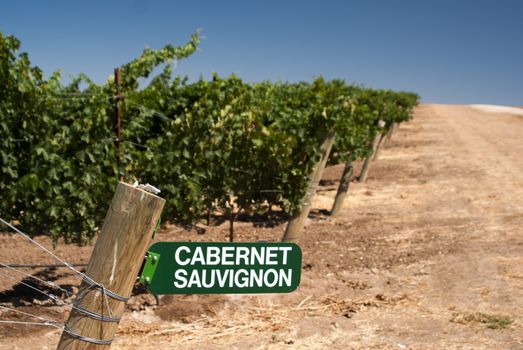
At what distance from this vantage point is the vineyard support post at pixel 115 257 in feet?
7.14

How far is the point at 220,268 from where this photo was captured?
8.25 ft

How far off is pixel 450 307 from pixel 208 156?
10.4ft

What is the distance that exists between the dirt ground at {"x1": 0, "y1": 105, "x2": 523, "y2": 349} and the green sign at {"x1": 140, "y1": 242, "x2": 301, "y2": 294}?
111 inches

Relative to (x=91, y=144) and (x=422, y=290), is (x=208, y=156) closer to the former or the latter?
(x=91, y=144)

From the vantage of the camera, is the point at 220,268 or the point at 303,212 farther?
the point at 303,212

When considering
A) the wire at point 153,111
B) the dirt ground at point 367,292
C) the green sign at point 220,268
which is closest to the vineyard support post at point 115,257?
the green sign at point 220,268

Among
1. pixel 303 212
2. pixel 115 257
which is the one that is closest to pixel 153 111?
pixel 303 212

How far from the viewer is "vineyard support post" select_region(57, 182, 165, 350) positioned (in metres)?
2.18

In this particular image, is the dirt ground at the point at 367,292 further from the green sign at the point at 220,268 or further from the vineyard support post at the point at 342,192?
the green sign at the point at 220,268

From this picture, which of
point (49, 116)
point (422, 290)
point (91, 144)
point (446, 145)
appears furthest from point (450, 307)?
point (446, 145)

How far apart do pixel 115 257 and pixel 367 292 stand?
16.6 feet

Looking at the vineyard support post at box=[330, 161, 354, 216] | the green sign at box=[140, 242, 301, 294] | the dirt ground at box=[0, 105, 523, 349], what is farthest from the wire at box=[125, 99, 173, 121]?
the vineyard support post at box=[330, 161, 354, 216]

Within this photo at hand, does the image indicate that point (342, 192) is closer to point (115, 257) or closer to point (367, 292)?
point (367, 292)

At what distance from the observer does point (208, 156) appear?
661cm
